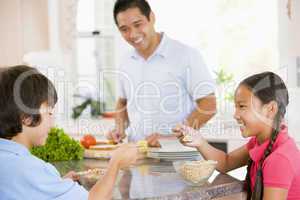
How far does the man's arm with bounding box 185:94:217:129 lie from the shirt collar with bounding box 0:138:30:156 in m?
1.59

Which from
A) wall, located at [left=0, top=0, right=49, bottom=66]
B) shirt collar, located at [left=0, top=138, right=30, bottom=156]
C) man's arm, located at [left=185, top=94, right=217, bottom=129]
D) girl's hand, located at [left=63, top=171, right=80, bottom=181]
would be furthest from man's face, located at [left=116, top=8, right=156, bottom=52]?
wall, located at [left=0, top=0, right=49, bottom=66]

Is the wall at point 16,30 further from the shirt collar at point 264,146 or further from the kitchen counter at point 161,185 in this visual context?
the shirt collar at point 264,146

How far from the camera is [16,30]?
4.79 m

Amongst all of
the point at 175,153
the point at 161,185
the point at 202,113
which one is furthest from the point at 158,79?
the point at 161,185

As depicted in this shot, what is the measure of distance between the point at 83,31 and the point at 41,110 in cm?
390

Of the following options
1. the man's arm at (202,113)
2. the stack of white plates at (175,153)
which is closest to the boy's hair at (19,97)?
the stack of white plates at (175,153)

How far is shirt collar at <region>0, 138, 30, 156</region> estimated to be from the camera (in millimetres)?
1411

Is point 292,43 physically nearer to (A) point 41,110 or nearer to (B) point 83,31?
(B) point 83,31

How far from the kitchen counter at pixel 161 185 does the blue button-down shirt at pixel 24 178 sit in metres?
0.29

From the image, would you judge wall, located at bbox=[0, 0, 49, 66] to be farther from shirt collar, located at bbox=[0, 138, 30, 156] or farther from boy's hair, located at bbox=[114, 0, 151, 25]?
shirt collar, located at bbox=[0, 138, 30, 156]

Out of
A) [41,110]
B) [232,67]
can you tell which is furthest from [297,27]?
[41,110]

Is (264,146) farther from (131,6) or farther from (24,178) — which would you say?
(131,6)

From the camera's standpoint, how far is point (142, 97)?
305 centimetres

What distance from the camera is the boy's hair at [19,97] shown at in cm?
139
